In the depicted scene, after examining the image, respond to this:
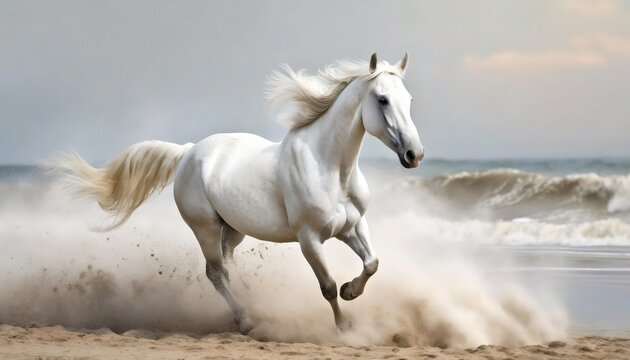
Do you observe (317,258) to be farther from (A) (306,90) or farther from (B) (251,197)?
(A) (306,90)

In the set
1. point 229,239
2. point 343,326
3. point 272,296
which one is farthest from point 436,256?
point 343,326

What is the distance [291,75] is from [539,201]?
16.9 meters

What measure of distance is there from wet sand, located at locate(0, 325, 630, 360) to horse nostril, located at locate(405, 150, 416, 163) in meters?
1.14

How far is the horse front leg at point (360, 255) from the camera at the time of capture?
611cm

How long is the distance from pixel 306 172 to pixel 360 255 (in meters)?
0.62

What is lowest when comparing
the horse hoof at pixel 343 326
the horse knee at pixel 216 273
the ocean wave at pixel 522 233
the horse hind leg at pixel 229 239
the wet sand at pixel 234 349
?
the wet sand at pixel 234 349

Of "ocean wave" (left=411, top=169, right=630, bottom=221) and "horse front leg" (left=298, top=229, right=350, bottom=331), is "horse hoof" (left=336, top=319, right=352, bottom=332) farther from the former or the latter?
"ocean wave" (left=411, top=169, right=630, bottom=221)

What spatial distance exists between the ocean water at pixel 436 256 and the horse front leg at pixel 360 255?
398 millimetres

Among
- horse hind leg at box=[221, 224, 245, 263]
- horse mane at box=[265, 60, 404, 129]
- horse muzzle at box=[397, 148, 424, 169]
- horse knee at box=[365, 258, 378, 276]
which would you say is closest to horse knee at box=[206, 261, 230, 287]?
horse hind leg at box=[221, 224, 245, 263]

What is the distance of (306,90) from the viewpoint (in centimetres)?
645

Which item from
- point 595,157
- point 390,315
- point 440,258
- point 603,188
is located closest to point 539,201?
point 603,188

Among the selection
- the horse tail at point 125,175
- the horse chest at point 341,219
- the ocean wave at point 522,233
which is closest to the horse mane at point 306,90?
the horse chest at point 341,219

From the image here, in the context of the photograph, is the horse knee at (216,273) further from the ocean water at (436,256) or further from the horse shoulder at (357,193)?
the horse shoulder at (357,193)

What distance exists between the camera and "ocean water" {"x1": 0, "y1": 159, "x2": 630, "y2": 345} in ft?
23.6
